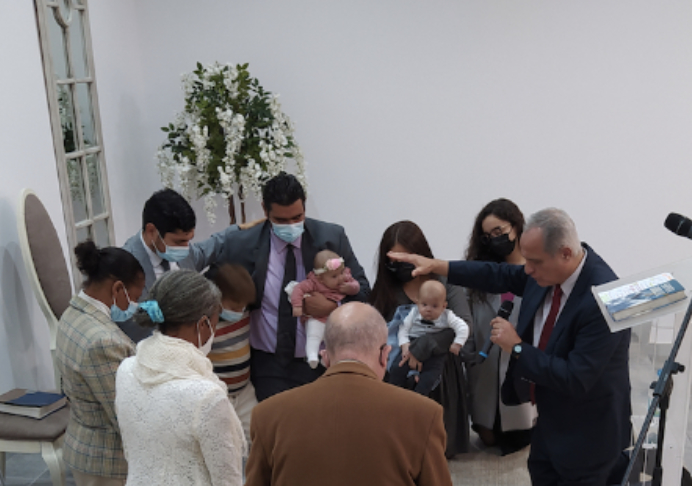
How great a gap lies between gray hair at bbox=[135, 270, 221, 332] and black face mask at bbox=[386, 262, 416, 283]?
145 centimetres

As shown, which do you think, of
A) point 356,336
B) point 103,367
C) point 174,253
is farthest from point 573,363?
point 174,253

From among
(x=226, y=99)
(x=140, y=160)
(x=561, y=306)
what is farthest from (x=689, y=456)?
(x=140, y=160)

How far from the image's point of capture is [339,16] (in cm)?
529

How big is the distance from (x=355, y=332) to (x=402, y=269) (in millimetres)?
1594

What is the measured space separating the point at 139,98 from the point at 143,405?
403cm

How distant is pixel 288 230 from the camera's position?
326cm

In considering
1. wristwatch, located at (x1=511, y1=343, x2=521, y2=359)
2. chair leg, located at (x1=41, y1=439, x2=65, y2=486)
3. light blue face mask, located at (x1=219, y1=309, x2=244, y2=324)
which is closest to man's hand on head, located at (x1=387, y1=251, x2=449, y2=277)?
wristwatch, located at (x1=511, y1=343, x2=521, y2=359)

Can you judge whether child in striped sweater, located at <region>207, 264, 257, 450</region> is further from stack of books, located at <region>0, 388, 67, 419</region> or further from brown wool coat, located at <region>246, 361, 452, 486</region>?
brown wool coat, located at <region>246, 361, 452, 486</region>

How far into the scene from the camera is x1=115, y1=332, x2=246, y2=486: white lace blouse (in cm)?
199

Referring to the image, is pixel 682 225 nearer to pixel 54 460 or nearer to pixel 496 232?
pixel 496 232

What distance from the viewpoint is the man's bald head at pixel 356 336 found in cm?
186

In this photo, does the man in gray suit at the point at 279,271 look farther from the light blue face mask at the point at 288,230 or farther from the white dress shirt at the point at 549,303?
the white dress shirt at the point at 549,303

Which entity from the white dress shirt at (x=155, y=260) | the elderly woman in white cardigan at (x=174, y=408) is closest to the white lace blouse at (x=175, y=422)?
the elderly woman in white cardigan at (x=174, y=408)

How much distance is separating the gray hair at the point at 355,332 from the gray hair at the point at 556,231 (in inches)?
36.7
